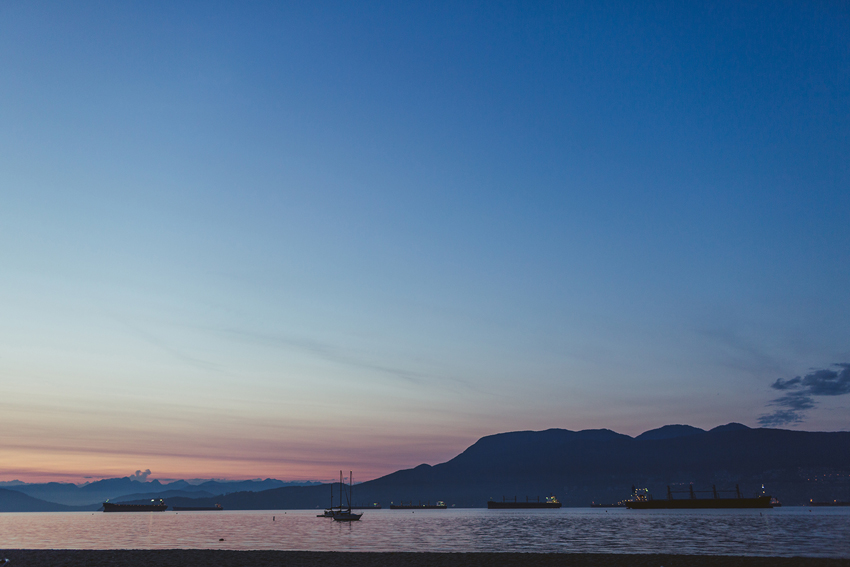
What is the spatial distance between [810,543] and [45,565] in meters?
87.4

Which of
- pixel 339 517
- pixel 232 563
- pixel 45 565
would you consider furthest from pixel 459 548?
pixel 339 517

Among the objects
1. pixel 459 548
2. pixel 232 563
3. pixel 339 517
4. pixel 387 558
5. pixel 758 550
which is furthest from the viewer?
pixel 339 517

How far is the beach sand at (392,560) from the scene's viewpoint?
5044 centimetres

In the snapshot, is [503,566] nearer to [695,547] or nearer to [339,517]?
[695,547]

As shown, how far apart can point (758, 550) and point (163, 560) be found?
6356 cm

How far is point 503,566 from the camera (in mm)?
50125

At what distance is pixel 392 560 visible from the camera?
5488 cm

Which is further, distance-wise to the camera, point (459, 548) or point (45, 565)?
point (459, 548)

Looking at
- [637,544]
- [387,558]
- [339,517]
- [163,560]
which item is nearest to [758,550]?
[637,544]

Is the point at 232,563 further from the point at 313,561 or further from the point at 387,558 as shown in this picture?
the point at 387,558

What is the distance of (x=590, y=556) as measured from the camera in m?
57.4

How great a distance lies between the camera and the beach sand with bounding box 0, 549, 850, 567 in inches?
1986

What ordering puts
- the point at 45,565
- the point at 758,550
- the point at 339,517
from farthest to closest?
the point at 339,517 → the point at 758,550 → the point at 45,565

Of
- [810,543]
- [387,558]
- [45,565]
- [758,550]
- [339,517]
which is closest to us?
[45,565]
